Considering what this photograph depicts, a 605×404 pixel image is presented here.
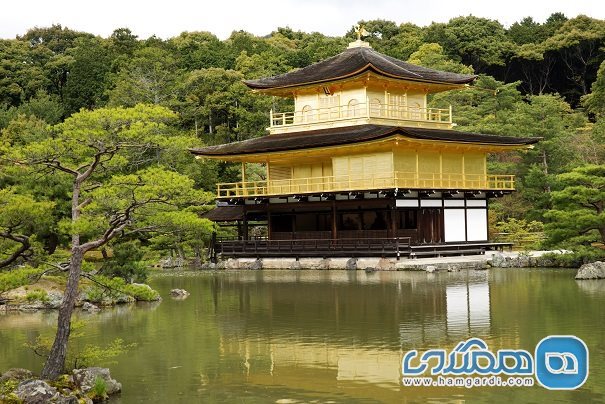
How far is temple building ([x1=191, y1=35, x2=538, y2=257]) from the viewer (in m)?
36.4

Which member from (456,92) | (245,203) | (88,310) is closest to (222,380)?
(88,310)

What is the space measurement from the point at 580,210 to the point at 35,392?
21969 millimetres

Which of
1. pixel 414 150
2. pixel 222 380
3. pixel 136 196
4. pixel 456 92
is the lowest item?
pixel 222 380

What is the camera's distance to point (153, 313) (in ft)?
71.3

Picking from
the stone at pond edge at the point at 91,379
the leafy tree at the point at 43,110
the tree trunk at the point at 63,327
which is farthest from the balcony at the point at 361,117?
the stone at pond edge at the point at 91,379

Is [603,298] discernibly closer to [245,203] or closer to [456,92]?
[245,203]

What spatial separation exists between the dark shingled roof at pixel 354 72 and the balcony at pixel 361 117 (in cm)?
153

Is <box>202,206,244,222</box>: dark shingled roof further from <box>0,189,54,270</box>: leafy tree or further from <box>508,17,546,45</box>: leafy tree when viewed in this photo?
<box>508,17,546,45</box>: leafy tree

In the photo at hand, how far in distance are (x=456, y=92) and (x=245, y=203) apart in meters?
20.6

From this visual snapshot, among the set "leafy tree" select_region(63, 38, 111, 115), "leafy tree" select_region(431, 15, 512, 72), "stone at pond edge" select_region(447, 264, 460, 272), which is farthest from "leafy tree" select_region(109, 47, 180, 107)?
"stone at pond edge" select_region(447, 264, 460, 272)

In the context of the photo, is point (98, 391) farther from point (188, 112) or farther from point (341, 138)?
point (188, 112)

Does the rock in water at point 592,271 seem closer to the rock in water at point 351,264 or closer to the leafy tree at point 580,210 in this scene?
the leafy tree at point 580,210

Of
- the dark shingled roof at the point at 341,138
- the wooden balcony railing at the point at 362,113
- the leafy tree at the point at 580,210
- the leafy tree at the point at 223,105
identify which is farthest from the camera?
the leafy tree at the point at 223,105

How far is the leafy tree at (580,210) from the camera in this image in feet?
96.3
